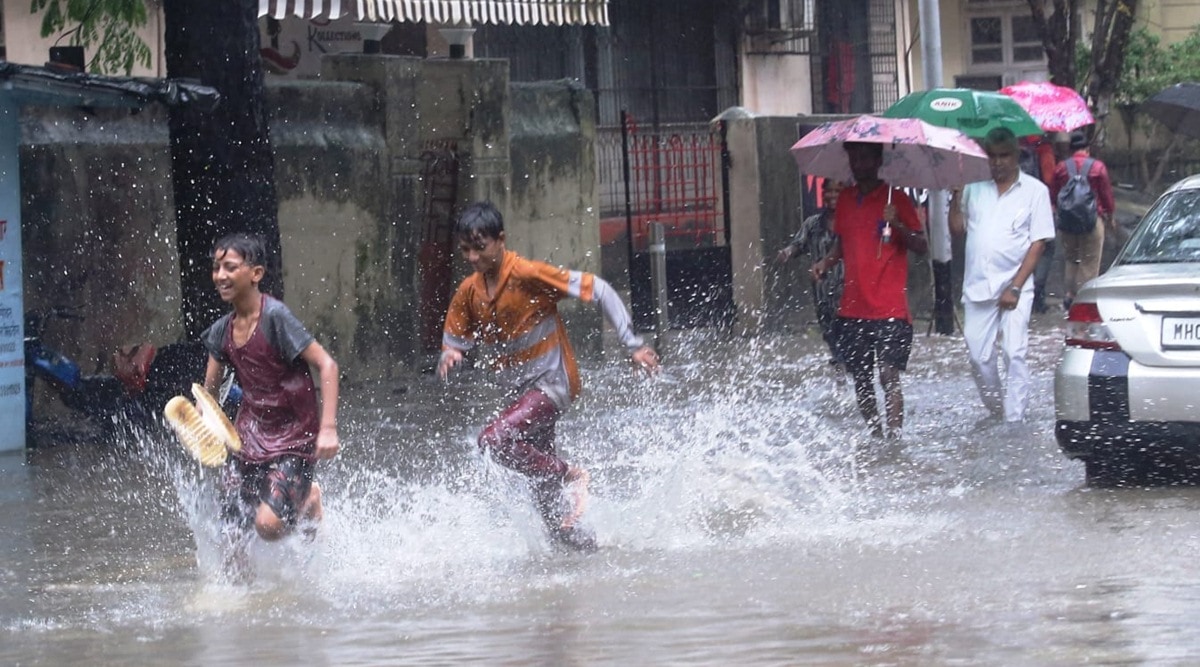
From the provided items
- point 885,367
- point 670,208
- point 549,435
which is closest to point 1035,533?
point 549,435

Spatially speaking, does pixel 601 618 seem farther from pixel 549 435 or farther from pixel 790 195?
pixel 790 195

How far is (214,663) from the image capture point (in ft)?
18.1

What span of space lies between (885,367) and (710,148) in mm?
7177

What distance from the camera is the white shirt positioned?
10117mm

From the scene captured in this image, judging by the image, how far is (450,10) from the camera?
16594mm

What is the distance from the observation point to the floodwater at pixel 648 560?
18.4 ft

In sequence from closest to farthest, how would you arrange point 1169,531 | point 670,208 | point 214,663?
point 214,663 → point 1169,531 → point 670,208

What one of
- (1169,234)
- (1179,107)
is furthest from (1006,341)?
(1179,107)

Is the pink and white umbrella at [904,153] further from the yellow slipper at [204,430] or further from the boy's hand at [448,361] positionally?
the yellow slipper at [204,430]

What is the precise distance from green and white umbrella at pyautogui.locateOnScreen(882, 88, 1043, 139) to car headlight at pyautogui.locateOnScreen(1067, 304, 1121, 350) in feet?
15.9

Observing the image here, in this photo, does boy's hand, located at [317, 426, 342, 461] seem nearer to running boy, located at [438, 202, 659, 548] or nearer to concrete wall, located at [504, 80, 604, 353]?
running boy, located at [438, 202, 659, 548]

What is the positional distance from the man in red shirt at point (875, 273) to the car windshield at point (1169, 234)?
1301 millimetres

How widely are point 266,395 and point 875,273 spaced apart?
4188 mm

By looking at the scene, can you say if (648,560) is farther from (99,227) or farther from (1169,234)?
(99,227)
